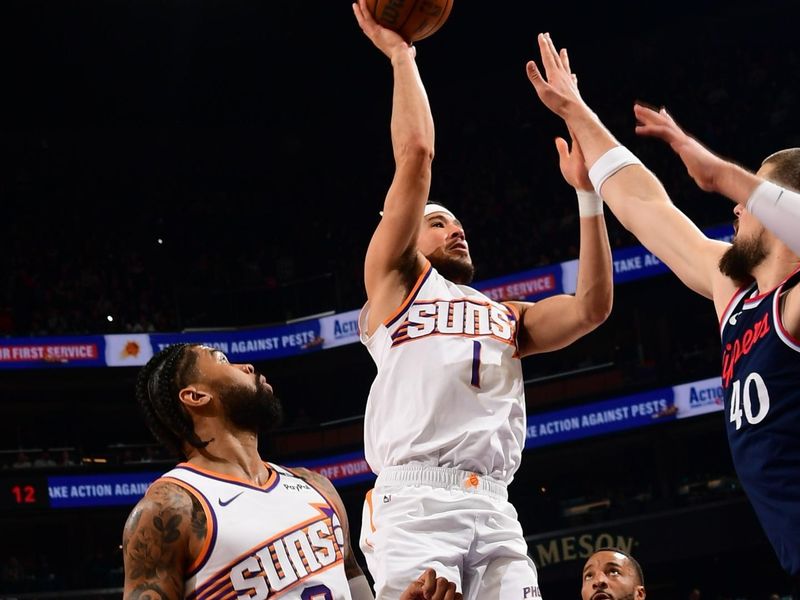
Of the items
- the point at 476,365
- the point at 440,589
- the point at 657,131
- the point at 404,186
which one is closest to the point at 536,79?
the point at 404,186

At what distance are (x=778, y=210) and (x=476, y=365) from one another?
1.54 meters

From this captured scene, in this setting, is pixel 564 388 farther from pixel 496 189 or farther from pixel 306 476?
pixel 306 476

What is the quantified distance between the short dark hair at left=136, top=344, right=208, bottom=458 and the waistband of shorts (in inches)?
26.9

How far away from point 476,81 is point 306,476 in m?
24.0

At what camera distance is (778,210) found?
235 cm

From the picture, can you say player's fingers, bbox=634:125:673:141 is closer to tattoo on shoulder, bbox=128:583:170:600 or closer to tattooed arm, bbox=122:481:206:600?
tattooed arm, bbox=122:481:206:600

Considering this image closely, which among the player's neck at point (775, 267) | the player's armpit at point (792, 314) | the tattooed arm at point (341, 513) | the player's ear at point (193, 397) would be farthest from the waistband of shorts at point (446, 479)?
the player's armpit at point (792, 314)

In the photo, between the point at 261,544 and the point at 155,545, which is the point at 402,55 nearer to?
the point at 261,544

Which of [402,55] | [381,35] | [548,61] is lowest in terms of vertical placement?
[548,61]

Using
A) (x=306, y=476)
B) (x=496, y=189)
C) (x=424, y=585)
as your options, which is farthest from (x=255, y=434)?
(x=496, y=189)

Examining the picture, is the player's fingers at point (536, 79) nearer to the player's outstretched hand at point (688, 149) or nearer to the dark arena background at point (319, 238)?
the player's outstretched hand at point (688, 149)

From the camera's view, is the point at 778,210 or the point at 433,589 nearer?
the point at 778,210

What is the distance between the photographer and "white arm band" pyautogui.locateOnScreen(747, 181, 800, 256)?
2.34 m

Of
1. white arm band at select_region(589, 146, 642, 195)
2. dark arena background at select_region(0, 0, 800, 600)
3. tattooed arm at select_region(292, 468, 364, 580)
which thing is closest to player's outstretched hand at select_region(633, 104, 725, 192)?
white arm band at select_region(589, 146, 642, 195)
